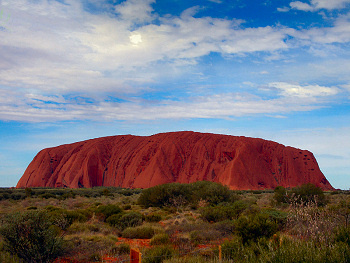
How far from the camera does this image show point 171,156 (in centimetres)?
6844

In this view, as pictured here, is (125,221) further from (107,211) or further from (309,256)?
(309,256)

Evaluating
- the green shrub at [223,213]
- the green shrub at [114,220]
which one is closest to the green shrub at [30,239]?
the green shrub at [114,220]

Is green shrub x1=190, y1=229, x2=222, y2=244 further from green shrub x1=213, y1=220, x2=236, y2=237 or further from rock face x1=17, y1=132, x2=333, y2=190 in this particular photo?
rock face x1=17, y1=132, x2=333, y2=190

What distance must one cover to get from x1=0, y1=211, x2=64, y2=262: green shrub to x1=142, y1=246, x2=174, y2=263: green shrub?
8.85 feet

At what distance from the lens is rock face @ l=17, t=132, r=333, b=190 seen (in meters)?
64.3

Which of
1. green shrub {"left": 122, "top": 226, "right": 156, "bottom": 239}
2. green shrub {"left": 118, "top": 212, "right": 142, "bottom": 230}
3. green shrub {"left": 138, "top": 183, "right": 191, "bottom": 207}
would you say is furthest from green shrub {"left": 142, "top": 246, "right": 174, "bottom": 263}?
green shrub {"left": 138, "top": 183, "right": 191, "bottom": 207}

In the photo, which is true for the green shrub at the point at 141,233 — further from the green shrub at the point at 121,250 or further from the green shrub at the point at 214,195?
the green shrub at the point at 214,195

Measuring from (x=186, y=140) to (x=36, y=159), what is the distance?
4165 centimetres

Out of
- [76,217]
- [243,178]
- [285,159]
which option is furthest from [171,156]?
[76,217]

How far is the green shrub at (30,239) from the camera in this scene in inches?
327

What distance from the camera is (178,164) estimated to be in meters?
68.1

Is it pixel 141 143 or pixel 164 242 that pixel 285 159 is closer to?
pixel 141 143

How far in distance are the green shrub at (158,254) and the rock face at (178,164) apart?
5282 centimetres

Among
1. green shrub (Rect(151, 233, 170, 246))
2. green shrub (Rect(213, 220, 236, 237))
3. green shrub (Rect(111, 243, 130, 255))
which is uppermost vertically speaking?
green shrub (Rect(213, 220, 236, 237))
